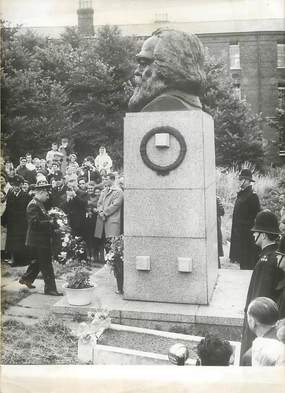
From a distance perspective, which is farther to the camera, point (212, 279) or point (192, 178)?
point (212, 279)

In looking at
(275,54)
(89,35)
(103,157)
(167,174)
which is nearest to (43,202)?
(103,157)

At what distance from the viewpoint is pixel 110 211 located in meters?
7.04

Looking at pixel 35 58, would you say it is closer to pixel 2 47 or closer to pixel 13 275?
pixel 2 47

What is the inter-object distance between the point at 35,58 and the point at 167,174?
2119mm

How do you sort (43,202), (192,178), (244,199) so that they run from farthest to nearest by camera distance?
1. (244,199)
2. (43,202)
3. (192,178)

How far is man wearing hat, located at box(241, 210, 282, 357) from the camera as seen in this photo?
4.15 metres

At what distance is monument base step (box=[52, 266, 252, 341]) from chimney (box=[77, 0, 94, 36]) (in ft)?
9.83

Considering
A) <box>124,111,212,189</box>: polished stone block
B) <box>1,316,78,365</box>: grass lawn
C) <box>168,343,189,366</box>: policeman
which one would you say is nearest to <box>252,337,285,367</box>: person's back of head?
<box>168,343,189,366</box>: policeman

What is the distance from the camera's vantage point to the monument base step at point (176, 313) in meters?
4.82

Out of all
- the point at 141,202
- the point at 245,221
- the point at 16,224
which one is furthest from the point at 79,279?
the point at 245,221

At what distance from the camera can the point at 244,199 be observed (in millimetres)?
6406

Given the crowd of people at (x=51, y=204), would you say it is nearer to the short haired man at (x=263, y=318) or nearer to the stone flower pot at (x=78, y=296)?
the stone flower pot at (x=78, y=296)

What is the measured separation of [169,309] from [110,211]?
2.36 metres

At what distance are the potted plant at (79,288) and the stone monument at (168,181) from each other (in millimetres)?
448
